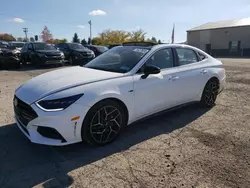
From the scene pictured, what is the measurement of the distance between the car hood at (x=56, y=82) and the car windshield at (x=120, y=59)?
28cm

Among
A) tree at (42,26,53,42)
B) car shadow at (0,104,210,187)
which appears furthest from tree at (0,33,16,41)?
car shadow at (0,104,210,187)

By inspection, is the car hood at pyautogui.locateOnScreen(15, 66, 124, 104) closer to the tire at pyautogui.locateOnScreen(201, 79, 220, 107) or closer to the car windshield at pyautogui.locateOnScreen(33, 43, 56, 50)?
the tire at pyautogui.locateOnScreen(201, 79, 220, 107)

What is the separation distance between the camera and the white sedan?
305 centimetres

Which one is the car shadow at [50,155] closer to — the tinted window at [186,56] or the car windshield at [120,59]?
the car windshield at [120,59]

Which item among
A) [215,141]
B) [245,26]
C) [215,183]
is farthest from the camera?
[245,26]

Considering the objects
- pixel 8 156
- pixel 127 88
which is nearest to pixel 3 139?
pixel 8 156

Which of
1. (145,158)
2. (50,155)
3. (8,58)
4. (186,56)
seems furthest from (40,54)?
(145,158)

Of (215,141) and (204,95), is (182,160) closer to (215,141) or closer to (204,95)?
(215,141)

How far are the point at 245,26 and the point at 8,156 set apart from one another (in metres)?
47.7

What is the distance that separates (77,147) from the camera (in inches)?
138


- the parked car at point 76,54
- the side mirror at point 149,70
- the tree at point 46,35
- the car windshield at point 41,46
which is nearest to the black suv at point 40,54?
the car windshield at point 41,46

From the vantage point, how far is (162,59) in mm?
4371

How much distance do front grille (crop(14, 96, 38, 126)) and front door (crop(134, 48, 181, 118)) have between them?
5.29ft

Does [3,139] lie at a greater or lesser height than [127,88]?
lesser
